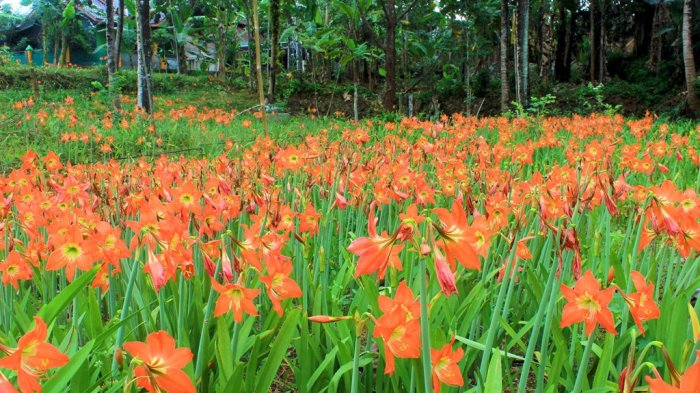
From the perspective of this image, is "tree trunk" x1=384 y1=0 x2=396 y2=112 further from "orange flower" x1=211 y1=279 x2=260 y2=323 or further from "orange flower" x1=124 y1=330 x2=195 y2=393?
"orange flower" x1=124 y1=330 x2=195 y2=393

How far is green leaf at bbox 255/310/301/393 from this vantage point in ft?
5.09

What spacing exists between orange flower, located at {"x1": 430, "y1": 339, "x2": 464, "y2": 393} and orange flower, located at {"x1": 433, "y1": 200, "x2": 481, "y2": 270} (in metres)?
0.22

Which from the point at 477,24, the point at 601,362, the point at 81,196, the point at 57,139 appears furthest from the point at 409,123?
the point at 477,24

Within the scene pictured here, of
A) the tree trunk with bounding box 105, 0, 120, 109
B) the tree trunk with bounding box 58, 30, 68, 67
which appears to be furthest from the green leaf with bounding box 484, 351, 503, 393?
the tree trunk with bounding box 58, 30, 68, 67

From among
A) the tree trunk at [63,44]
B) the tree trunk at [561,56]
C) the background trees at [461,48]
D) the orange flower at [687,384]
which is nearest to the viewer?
the orange flower at [687,384]

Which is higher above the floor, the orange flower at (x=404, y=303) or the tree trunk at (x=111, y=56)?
the tree trunk at (x=111, y=56)

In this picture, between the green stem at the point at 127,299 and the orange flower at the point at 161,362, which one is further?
the green stem at the point at 127,299

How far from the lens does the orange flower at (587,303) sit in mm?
1186

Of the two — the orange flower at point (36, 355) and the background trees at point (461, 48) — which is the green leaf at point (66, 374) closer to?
the orange flower at point (36, 355)

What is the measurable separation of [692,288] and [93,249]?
6.03ft

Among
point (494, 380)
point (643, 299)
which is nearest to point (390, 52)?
point (643, 299)

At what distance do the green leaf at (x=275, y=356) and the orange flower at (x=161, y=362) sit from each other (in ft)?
2.02

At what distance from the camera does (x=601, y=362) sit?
1582 millimetres

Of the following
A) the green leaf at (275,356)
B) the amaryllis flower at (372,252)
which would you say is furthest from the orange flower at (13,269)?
the amaryllis flower at (372,252)
